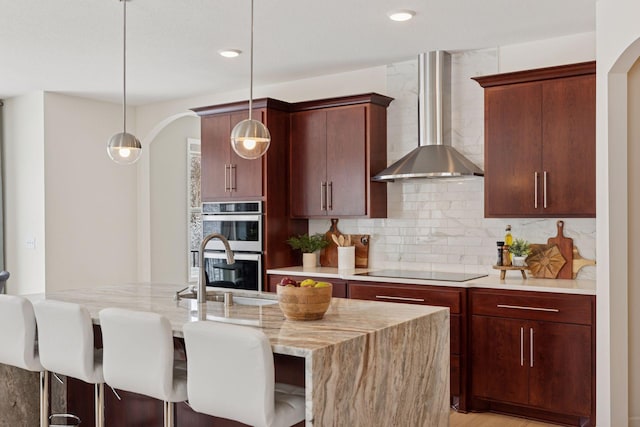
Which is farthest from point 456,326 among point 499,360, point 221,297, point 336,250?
point 221,297

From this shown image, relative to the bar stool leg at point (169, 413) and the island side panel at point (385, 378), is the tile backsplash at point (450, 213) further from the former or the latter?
the bar stool leg at point (169, 413)

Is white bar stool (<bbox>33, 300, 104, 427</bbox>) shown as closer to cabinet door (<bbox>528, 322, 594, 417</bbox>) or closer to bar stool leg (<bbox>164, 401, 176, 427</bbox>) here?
bar stool leg (<bbox>164, 401, 176, 427</bbox>)

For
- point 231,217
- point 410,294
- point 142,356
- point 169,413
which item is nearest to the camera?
point 142,356

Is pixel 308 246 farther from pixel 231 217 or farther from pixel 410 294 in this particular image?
pixel 410 294

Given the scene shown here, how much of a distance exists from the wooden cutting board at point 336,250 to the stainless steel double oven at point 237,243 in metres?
0.64

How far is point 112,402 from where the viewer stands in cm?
334

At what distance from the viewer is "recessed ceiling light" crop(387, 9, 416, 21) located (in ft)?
13.0

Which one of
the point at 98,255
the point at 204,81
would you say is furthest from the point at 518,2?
the point at 98,255

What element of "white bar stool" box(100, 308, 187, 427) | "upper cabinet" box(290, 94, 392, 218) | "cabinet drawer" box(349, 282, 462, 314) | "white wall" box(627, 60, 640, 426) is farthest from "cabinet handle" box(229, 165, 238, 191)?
"white wall" box(627, 60, 640, 426)

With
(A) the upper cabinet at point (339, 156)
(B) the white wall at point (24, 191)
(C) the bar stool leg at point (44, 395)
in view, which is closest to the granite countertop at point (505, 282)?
(A) the upper cabinet at point (339, 156)

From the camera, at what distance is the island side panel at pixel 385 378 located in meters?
2.28

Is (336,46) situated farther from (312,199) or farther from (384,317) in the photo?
(384,317)

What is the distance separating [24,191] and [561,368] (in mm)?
5491

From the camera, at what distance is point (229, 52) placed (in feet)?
16.2
